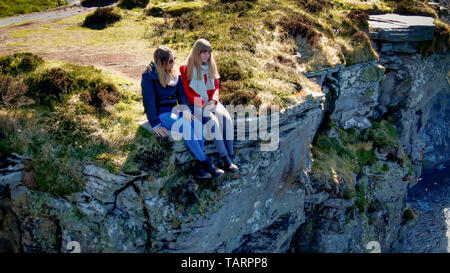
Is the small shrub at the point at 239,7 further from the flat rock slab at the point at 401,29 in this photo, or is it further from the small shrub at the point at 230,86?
the small shrub at the point at 230,86

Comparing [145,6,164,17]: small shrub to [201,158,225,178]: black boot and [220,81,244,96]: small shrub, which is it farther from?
[201,158,225,178]: black boot

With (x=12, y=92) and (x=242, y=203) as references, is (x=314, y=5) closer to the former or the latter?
(x=242, y=203)

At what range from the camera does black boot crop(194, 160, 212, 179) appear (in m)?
10.6

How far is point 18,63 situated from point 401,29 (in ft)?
74.6

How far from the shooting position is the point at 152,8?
23.1 meters

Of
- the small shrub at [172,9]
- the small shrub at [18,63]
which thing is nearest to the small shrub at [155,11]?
the small shrub at [172,9]

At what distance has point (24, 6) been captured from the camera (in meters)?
22.9

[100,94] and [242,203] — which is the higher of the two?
[100,94]

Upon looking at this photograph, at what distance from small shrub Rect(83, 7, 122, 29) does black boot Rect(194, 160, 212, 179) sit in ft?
43.5

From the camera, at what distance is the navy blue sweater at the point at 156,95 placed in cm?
962

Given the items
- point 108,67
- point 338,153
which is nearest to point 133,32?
point 108,67

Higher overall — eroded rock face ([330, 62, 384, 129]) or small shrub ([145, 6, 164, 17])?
small shrub ([145, 6, 164, 17])

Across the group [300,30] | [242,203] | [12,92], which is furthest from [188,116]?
[300,30]

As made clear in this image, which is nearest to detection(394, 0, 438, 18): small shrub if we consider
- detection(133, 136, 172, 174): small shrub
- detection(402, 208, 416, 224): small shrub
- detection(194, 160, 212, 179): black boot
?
detection(402, 208, 416, 224): small shrub
